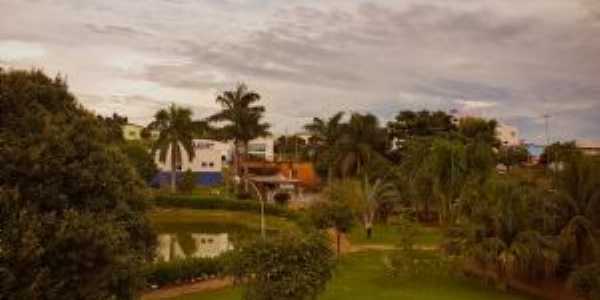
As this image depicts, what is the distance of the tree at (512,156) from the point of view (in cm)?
8071

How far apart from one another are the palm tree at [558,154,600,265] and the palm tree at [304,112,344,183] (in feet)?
114

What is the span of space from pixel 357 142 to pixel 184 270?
36942 millimetres

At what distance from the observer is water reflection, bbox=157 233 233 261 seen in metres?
36.2

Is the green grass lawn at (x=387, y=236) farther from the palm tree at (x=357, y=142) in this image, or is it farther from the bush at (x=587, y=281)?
the bush at (x=587, y=281)

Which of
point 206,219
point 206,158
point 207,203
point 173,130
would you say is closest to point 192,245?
point 206,219

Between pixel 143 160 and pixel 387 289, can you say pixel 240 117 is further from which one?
pixel 387 289

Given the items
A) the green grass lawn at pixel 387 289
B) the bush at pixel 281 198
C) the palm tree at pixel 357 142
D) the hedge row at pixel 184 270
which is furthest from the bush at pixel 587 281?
the bush at pixel 281 198

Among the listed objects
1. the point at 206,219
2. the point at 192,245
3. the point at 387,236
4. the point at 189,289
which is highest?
the point at 206,219

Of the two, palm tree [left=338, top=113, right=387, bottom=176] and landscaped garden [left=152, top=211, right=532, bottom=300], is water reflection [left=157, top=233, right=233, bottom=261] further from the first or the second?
palm tree [left=338, top=113, right=387, bottom=176]

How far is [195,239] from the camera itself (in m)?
43.0

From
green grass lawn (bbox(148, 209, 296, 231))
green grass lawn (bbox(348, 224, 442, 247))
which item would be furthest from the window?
green grass lawn (bbox(348, 224, 442, 247))

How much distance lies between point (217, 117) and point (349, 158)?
572 inches

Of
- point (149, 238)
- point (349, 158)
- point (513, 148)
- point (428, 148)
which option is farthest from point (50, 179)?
point (513, 148)

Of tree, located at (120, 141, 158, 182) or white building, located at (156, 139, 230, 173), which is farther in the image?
white building, located at (156, 139, 230, 173)
